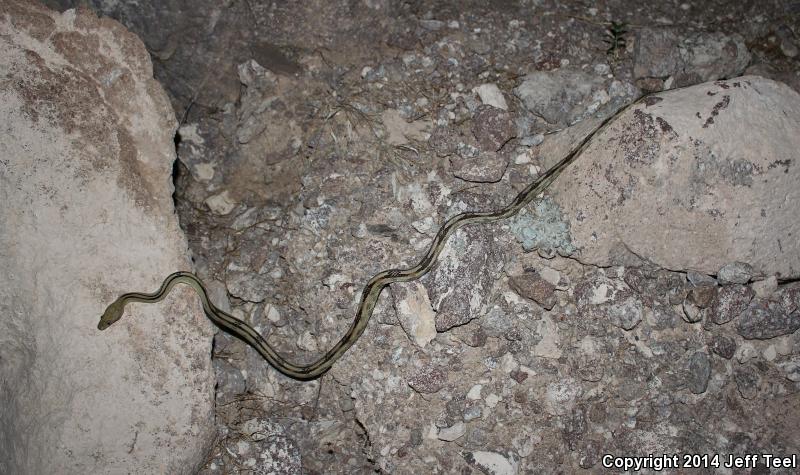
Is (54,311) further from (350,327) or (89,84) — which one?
(350,327)

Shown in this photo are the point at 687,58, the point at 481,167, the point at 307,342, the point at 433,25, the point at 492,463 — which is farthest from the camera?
the point at 433,25

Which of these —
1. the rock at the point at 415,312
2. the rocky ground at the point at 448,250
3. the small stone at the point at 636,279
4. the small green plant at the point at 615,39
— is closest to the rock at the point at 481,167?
the rocky ground at the point at 448,250

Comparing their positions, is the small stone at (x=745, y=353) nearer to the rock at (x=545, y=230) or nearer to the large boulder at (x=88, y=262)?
the rock at (x=545, y=230)

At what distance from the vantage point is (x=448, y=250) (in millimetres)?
3379

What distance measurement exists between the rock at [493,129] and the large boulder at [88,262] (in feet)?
6.39

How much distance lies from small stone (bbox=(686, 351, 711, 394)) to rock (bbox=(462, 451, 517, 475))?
1.09m

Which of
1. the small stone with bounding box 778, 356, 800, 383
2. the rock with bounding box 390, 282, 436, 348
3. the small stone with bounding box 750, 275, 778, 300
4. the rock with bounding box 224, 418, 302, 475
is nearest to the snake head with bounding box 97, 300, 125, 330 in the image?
the rock with bounding box 224, 418, 302, 475

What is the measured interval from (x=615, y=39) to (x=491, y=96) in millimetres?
1029

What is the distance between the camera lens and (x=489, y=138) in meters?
3.70

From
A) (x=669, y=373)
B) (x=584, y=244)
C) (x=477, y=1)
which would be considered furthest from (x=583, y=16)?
(x=669, y=373)

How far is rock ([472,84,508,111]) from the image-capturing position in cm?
385

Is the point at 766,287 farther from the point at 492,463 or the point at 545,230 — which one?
the point at 492,463

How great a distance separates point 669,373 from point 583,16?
2.60 m

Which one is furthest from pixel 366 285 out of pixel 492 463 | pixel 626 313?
pixel 626 313
